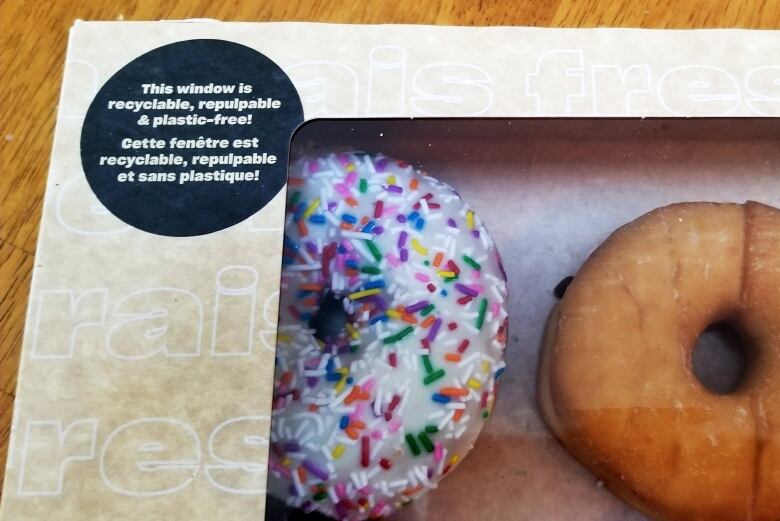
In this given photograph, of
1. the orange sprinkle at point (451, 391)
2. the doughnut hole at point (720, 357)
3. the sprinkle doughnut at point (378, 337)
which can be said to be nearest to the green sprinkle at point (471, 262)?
the sprinkle doughnut at point (378, 337)

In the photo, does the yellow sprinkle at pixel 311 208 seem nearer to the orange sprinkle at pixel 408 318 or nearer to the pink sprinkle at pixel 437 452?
the orange sprinkle at pixel 408 318

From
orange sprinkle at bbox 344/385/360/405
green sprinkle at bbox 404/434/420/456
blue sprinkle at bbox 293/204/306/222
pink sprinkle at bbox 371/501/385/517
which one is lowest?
pink sprinkle at bbox 371/501/385/517

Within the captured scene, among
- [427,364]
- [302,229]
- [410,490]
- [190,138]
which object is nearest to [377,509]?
[410,490]

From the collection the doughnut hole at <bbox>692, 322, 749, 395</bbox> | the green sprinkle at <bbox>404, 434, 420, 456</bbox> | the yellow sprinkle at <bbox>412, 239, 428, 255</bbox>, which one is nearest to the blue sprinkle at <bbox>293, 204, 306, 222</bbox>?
the yellow sprinkle at <bbox>412, 239, 428, 255</bbox>

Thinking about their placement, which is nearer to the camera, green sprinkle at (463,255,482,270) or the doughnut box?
the doughnut box

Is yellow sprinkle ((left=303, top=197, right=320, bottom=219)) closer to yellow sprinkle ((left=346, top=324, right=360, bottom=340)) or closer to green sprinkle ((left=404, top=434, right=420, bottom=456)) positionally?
yellow sprinkle ((left=346, top=324, right=360, bottom=340))

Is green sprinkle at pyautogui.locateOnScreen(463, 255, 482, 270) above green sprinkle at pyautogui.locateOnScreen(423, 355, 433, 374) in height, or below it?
above
